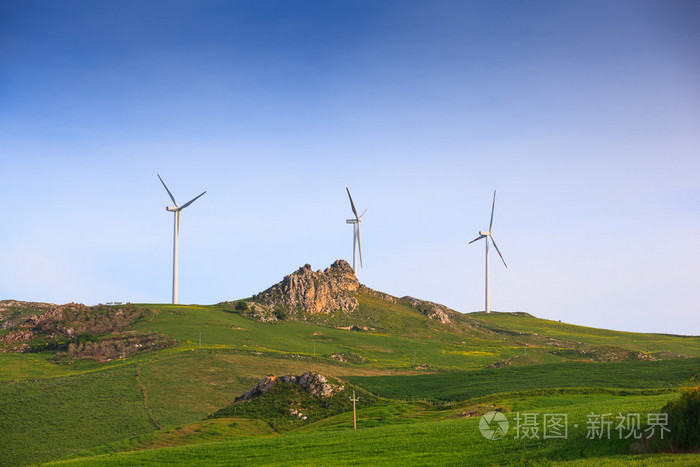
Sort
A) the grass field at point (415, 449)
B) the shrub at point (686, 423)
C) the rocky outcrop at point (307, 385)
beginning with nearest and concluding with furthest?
the shrub at point (686, 423) → the grass field at point (415, 449) → the rocky outcrop at point (307, 385)

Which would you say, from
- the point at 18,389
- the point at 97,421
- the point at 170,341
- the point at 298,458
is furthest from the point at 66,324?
the point at 298,458

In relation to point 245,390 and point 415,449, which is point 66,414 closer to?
point 245,390

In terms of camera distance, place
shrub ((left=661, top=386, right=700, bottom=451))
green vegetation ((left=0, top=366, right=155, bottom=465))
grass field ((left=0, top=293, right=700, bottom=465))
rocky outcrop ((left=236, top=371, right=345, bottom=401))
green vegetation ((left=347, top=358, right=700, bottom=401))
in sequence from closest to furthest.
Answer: shrub ((left=661, top=386, right=700, bottom=451)) → grass field ((left=0, top=293, right=700, bottom=465)) → green vegetation ((left=0, top=366, right=155, bottom=465)) → rocky outcrop ((left=236, top=371, right=345, bottom=401)) → green vegetation ((left=347, top=358, right=700, bottom=401))

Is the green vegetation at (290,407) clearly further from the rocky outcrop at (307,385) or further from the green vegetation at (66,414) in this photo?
the green vegetation at (66,414)

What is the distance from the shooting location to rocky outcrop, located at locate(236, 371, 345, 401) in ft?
343

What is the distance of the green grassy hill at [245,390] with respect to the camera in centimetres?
6250

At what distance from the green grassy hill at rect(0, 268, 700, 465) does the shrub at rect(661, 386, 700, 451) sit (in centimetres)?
352

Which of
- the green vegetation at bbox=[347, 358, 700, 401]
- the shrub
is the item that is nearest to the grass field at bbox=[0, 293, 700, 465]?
the green vegetation at bbox=[347, 358, 700, 401]

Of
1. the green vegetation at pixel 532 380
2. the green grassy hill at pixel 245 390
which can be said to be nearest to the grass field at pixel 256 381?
the green grassy hill at pixel 245 390

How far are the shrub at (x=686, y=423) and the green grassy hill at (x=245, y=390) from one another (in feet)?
11.6

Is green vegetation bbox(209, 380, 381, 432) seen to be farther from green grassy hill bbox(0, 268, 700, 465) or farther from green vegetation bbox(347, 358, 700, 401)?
green vegetation bbox(347, 358, 700, 401)

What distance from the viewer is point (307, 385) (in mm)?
106250

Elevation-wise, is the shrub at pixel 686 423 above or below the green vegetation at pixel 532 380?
above

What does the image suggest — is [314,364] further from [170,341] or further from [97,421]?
[97,421]
